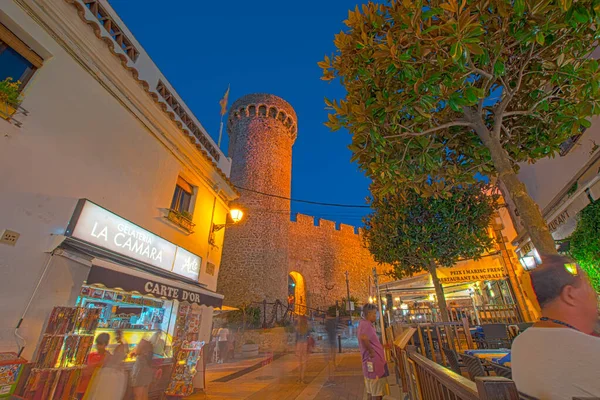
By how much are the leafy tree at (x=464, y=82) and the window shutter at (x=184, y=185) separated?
15.5 ft

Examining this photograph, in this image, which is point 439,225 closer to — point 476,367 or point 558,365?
point 476,367

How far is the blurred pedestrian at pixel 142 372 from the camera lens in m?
3.69

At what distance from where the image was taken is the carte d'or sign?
829cm

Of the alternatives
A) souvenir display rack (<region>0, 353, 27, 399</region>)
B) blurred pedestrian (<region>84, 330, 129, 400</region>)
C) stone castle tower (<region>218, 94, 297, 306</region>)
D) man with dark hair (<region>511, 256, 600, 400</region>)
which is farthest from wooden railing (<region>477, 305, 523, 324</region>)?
stone castle tower (<region>218, 94, 297, 306</region>)

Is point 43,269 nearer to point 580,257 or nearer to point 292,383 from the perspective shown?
point 292,383

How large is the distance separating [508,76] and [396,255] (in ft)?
20.7

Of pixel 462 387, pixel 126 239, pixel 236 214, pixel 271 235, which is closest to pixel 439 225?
pixel 236 214

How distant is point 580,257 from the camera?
19.5 ft

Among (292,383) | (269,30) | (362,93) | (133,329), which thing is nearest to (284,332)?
(292,383)

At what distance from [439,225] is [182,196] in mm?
7570

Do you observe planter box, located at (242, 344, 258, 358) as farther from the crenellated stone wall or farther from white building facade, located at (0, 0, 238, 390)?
the crenellated stone wall

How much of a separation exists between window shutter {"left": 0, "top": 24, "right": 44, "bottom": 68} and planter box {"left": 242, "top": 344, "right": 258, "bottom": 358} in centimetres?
1217

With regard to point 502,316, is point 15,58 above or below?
above

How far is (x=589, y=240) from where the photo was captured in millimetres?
5520
